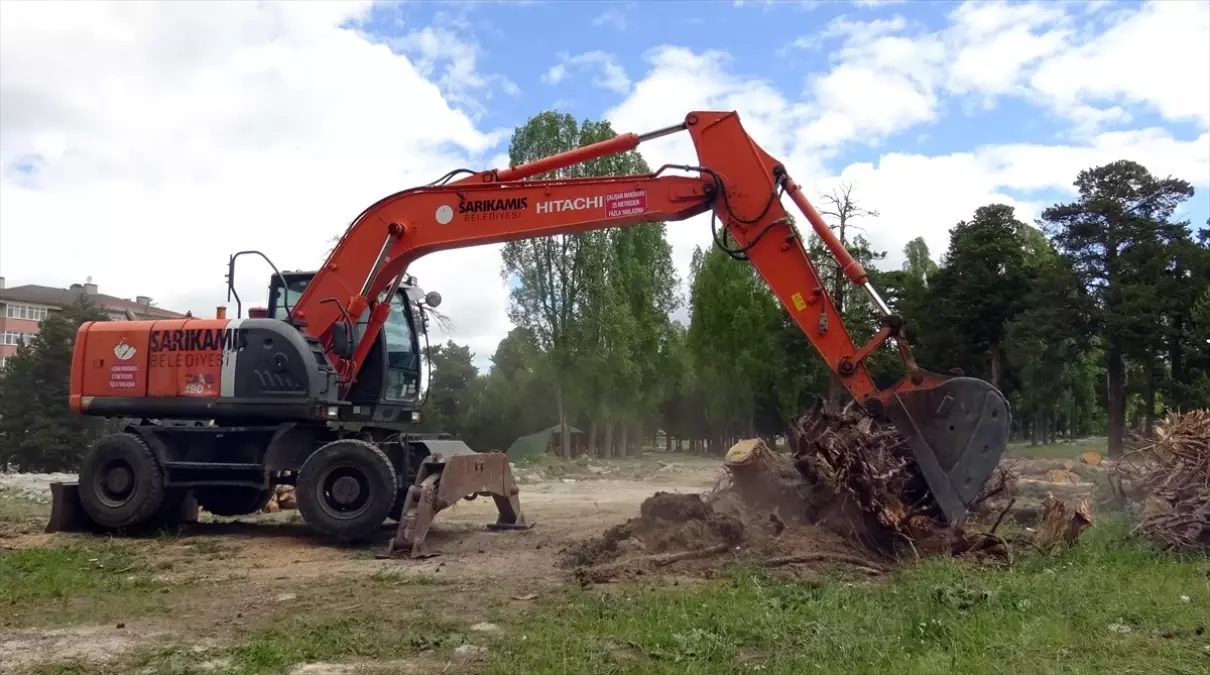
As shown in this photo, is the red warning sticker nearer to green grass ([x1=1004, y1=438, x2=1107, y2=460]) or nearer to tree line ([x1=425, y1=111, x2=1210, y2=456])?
tree line ([x1=425, y1=111, x2=1210, y2=456])

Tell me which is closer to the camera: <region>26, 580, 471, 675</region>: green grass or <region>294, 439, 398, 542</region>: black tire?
<region>26, 580, 471, 675</region>: green grass

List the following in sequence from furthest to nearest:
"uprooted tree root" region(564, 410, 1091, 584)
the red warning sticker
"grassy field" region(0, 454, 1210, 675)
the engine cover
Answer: the engine cover, the red warning sticker, "uprooted tree root" region(564, 410, 1091, 584), "grassy field" region(0, 454, 1210, 675)

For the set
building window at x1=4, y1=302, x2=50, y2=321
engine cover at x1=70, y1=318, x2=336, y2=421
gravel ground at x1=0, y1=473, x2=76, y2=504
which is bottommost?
gravel ground at x1=0, y1=473, x2=76, y2=504

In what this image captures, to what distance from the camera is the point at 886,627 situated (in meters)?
5.65

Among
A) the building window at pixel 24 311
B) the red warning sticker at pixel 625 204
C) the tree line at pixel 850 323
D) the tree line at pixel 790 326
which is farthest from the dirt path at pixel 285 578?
the building window at pixel 24 311

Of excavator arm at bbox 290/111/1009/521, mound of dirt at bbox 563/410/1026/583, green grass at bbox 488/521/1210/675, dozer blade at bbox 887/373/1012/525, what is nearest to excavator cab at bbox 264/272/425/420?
excavator arm at bbox 290/111/1009/521

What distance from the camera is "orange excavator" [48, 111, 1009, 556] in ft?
30.6

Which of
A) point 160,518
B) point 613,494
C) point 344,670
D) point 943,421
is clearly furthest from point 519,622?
point 613,494

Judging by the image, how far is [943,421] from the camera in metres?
8.12

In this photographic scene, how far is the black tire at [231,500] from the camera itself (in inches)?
434

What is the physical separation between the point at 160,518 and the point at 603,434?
1370 inches

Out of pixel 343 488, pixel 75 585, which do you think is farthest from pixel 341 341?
pixel 75 585

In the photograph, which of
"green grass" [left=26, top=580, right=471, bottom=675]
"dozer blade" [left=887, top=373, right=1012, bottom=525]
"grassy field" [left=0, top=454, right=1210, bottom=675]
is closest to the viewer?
"grassy field" [left=0, top=454, right=1210, bottom=675]

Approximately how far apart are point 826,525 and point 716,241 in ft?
8.94
